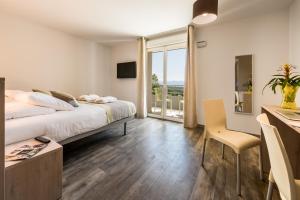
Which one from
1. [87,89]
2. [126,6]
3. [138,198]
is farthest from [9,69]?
A: [138,198]

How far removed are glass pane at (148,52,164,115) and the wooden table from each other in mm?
3596

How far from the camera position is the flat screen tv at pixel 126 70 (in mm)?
5082

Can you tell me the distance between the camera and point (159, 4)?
269 cm

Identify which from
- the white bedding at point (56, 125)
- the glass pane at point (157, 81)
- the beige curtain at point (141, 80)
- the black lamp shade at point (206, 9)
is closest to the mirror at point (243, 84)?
the black lamp shade at point (206, 9)

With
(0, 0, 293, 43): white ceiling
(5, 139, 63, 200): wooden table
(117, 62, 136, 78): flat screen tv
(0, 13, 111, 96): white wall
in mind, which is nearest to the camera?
(5, 139, 63, 200): wooden table

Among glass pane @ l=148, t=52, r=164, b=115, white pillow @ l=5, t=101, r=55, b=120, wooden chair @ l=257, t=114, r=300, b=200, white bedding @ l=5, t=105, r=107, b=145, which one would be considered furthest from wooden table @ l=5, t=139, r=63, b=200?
glass pane @ l=148, t=52, r=164, b=115

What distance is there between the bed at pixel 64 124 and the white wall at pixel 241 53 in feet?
7.84

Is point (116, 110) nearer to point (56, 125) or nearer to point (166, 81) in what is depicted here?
point (56, 125)

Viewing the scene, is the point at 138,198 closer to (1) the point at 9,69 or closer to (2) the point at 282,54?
(2) the point at 282,54

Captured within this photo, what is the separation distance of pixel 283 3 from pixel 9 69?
217 inches

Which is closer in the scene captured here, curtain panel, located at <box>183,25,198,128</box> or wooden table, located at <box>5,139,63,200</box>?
wooden table, located at <box>5,139,63,200</box>

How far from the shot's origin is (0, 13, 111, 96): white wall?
126 inches

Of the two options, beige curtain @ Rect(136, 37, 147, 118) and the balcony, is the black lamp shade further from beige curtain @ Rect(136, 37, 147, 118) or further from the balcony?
beige curtain @ Rect(136, 37, 147, 118)

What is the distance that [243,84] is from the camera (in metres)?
3.29
